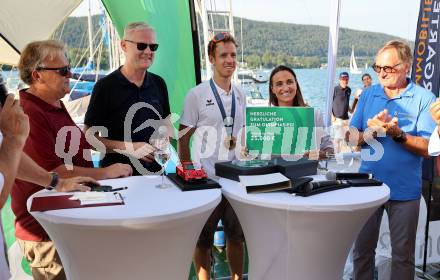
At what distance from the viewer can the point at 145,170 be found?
2529 mm

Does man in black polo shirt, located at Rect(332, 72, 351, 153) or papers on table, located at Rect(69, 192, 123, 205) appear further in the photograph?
man in black polo shirt, located at Rect(332, 72, 351, 153)

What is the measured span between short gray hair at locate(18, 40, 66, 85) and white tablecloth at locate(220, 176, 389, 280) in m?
1.08

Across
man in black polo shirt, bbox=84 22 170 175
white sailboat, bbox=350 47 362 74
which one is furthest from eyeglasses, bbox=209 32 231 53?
white sailboat, bbox=350 47 362 74

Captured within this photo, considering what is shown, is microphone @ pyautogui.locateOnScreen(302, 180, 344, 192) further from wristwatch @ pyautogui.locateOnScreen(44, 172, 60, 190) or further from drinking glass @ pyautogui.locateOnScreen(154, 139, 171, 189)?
wristwatch @ pyautogui.locateOnScreen(44, 172, 60, 190)

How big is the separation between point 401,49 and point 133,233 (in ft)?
5.88

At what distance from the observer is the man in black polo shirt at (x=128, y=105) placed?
2490mm

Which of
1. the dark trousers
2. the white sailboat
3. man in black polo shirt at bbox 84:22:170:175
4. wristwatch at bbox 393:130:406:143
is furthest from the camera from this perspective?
the white sailboat

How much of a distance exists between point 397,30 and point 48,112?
38.4 metres

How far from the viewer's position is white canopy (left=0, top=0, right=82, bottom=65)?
3518 millimetres

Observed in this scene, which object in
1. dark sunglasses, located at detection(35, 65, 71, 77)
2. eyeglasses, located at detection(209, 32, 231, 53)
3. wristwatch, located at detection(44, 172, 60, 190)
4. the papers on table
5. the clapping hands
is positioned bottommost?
the papers on table

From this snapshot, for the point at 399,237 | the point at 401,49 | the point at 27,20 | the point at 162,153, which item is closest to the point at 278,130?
the point at 162,153

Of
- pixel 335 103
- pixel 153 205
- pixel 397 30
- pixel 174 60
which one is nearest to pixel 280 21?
pixel 397 30

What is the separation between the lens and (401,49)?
7.58 feet

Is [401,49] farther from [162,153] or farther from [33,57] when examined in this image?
[33,57]
